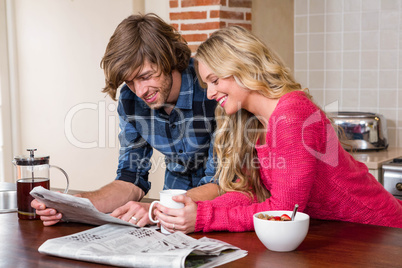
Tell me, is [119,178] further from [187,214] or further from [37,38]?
[37,38]

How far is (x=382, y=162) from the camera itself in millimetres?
2820

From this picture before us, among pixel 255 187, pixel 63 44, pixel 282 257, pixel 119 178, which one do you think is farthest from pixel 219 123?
pixel 63 44

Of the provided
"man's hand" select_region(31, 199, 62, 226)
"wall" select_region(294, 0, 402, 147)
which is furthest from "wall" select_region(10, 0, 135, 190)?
"man's hand" select_region(31, 199, 62, 226)

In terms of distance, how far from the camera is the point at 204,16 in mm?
3029

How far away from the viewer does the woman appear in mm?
1476

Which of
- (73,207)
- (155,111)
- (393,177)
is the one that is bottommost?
(393,177)

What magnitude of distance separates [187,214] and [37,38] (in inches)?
109

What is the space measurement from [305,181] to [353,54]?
2.25 m

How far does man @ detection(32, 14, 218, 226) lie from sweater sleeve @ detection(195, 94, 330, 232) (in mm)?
368

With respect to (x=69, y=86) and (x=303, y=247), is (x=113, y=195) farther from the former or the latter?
(x=69, y=86)

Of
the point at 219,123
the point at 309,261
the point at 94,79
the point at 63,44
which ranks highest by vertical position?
the point at 63,44

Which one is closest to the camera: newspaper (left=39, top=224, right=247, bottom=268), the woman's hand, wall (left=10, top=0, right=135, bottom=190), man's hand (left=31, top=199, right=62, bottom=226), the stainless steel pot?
newspaper (left=39, top=224, right=247, bottom=268)

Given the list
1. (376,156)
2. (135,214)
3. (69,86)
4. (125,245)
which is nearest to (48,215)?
(135,214)

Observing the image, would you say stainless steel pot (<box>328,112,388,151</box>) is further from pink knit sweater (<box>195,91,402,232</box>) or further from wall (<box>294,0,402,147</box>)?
pink knit sweater (<box>195,91,402,232</box>)
